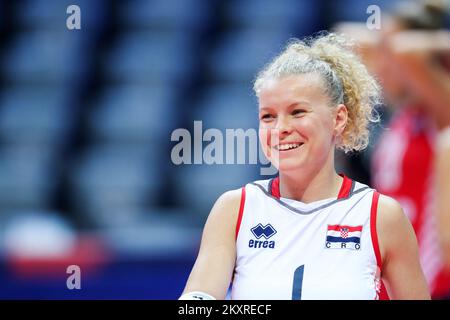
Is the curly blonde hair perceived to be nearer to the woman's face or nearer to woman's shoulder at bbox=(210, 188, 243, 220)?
the woman's face

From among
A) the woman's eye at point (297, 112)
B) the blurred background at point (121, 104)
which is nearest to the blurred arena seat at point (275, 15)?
the blurred background at point (121, 104)

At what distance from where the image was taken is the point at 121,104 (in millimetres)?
6160

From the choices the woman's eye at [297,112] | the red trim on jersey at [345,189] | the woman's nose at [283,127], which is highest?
the woman's eye at [297,112]

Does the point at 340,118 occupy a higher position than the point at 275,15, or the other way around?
the point at 275,15

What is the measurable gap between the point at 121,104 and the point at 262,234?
4.23 meters

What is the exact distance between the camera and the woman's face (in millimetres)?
2062

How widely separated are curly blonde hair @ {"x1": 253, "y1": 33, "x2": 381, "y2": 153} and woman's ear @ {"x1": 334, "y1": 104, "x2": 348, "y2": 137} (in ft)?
A: 0.05

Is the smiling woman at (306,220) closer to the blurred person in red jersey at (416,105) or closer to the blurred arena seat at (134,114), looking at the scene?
the blurred person in red jersey at (416,105)

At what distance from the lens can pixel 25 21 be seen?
20.9 ft

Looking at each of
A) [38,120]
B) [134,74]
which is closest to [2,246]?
[38,120]

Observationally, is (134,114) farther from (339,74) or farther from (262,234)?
(262,234)

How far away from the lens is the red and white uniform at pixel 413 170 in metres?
3.50

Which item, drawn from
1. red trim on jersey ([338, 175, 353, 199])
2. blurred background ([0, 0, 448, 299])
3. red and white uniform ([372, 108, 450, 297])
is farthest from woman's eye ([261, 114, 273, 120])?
blurred background ([0, 0, 448, 299])

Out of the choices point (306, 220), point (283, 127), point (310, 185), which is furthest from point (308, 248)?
point (283, 127)
